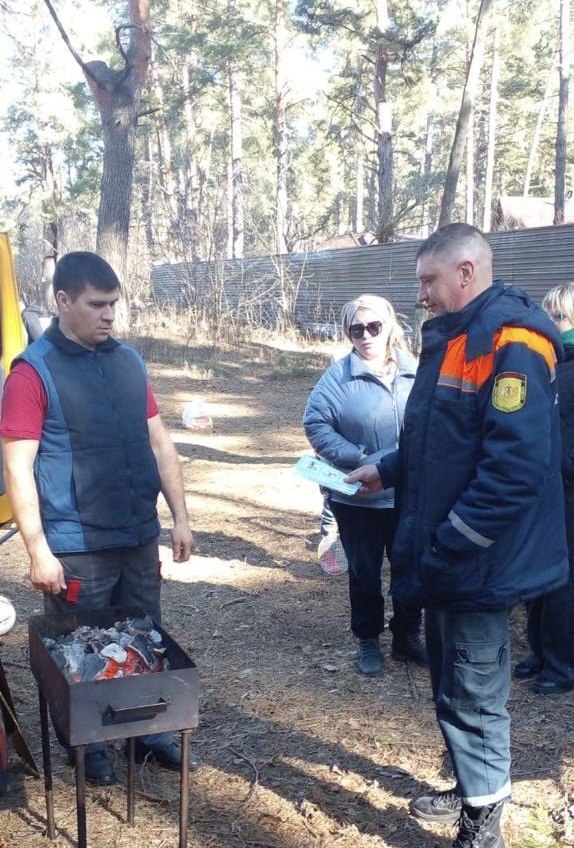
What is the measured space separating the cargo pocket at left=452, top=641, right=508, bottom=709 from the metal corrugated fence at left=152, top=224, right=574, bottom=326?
1251 cm

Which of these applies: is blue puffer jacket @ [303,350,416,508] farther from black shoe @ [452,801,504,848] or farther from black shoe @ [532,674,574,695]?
black shoe @ [452,801,504,848]

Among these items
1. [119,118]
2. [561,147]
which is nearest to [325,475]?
[119,118]

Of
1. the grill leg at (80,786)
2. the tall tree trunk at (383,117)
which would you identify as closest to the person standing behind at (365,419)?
the grill leg at (80,786)

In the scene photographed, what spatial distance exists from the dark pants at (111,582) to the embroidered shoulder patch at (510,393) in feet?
5.34

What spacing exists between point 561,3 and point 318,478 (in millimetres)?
31154

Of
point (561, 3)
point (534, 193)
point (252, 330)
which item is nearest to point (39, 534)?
point (252, 330)

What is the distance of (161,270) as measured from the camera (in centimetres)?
2262

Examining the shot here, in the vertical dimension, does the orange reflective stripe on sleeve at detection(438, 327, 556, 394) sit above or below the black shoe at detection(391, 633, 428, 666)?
above

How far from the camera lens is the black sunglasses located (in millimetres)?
4223

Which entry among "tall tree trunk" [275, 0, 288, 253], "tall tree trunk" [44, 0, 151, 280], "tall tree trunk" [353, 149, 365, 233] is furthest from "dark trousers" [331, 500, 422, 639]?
"tall tree trunk" [353, 149, 365, 233]

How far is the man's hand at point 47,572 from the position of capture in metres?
3.06

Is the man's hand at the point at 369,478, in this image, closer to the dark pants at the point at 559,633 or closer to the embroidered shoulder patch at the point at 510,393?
the embroidered shoulder patch at the point at 510,393

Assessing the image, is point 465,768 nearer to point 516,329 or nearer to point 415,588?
point 415,588

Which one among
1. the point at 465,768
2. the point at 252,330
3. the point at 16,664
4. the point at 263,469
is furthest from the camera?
the point at 252,330
